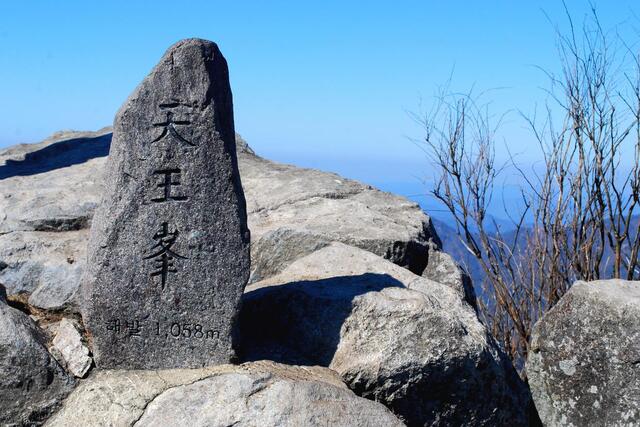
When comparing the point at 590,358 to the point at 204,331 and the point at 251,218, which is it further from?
the point at 251,218

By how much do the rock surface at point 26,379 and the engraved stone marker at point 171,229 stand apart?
328mm

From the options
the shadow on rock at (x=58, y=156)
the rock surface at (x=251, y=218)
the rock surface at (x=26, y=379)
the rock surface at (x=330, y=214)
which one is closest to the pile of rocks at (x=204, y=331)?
the rock surface at (x=26, y=379)

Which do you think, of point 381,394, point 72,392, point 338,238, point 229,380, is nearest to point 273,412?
point 229,380

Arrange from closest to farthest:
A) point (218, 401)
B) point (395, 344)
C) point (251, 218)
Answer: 1. point (218, 401)
2. point (395, 344)
3. point (251, 218)

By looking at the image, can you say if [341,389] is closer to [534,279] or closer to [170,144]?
[170,144]

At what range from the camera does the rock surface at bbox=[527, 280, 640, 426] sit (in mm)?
5734

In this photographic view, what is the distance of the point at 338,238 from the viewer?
7.72 meters

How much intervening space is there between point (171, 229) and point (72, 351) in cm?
112

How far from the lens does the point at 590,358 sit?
19.3 feet

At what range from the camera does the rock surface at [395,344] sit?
17.4 ft

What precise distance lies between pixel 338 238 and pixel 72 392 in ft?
10.9

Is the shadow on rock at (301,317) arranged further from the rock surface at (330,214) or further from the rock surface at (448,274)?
the rock surface at (448,274)

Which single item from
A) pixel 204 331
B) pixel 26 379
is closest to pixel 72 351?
pixel 26 379

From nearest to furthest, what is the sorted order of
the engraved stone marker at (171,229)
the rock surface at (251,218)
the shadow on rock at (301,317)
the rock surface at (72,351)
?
the engraved stone marker at (171,229)
the rock surface at (72,351)
the shadow on rock at (301,317)
the rock surface at (251,218)
